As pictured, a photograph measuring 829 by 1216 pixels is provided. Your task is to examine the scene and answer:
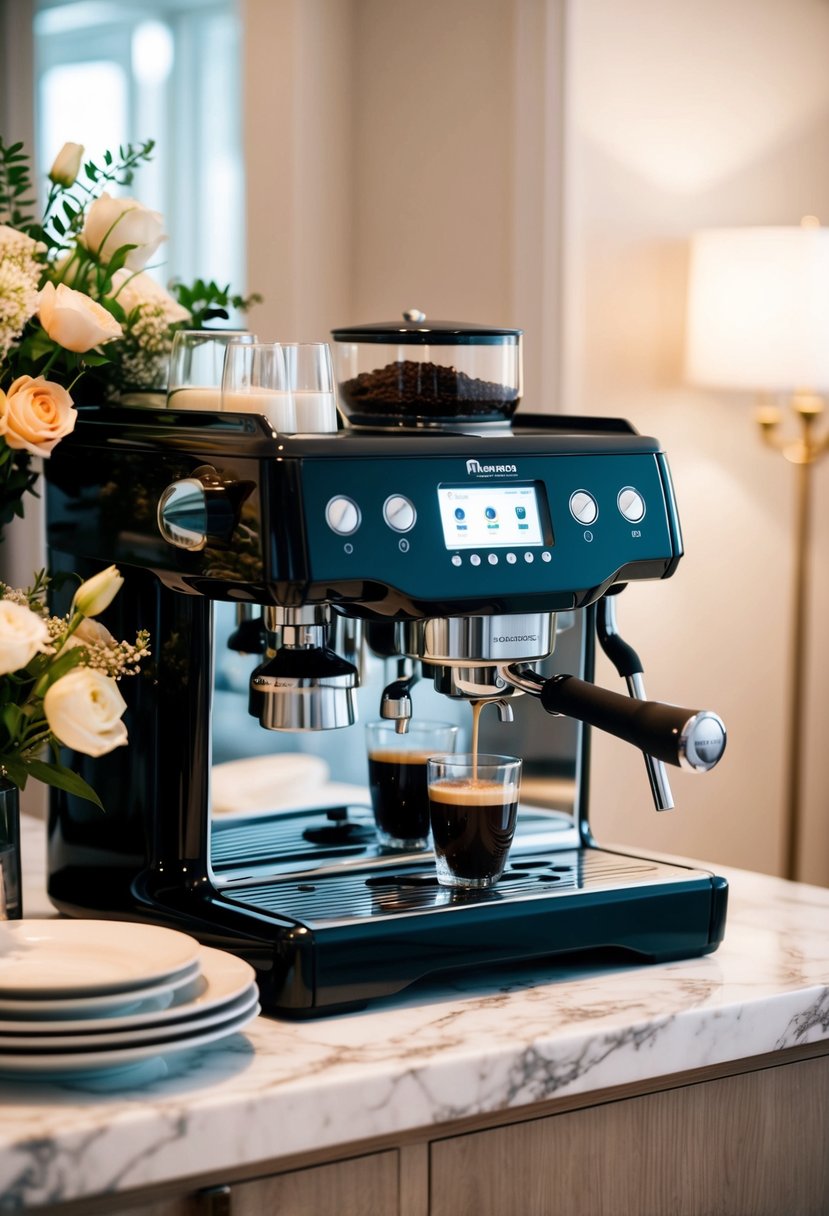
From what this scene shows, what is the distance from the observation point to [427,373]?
4.07 feet

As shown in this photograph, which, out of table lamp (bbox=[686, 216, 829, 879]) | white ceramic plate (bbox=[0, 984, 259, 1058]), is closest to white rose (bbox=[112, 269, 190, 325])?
white ceramic plate (bbox=[0, 984, 259, 1058])

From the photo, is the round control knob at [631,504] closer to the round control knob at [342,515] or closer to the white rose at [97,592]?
the round control knob at [342,515]

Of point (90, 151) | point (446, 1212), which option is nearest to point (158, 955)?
point (446, 1212)

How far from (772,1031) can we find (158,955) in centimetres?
44

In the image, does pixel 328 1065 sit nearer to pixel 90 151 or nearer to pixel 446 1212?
pixel 446 1212

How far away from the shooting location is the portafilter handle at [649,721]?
1.03 m

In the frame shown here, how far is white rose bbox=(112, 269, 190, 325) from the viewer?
4.44 ft

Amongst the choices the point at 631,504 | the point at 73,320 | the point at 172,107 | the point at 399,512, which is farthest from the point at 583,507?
the point at 172,107

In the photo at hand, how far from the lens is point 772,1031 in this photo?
114 cm

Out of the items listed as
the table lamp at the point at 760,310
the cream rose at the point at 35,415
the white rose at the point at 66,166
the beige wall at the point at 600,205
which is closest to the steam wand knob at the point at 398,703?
the cream rose at the point at 35,415

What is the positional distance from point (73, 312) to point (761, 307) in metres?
1.69

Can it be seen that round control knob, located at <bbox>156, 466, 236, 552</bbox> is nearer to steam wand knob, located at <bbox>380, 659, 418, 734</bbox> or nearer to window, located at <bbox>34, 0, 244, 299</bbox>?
steam wand knob, located at <bbox>380, 659, 418, 734</bbox>

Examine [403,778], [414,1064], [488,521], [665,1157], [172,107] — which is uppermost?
[172,107]

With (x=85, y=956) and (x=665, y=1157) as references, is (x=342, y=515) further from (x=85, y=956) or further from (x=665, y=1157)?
(x=665, y=1157)
